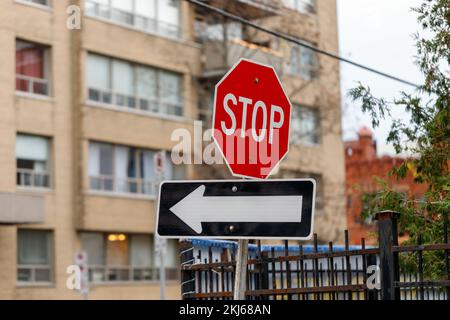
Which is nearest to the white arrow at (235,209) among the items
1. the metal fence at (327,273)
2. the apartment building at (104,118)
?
the metal fence at (327,273)

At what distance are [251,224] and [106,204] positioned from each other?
3317 cm

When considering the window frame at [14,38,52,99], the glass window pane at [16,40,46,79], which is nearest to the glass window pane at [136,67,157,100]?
the window frame at [14,38,52,99]

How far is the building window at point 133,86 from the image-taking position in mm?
39688

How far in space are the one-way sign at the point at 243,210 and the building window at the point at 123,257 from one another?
32252mm

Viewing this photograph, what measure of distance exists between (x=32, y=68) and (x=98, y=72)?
9.14 feet

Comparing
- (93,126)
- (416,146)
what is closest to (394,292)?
(416,146)

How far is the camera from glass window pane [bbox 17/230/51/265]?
36.9 m

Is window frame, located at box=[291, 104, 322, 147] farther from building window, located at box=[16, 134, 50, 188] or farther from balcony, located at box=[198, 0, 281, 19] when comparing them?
building window, located at box=[16, 134, 50, 188]

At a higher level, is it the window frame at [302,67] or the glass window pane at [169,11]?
the glass window pane at [169,11]

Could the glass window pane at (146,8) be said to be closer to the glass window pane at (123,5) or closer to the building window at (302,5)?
the glass window pane at (123,5)

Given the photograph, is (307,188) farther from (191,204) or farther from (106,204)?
(106,204)

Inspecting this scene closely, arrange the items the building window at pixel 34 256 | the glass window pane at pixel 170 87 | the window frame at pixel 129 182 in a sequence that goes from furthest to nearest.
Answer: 1. the glass window pane at pixel 170 87
2. the window frame at pixel 129 182
3. the building window at pixel 34 256

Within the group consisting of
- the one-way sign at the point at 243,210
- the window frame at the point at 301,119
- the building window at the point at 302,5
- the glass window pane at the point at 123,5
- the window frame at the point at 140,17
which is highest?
the building window at the point at 302,5

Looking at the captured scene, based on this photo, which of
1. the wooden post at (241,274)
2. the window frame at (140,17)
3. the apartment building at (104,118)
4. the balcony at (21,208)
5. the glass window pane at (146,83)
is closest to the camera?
the wooden post at (241,274)
